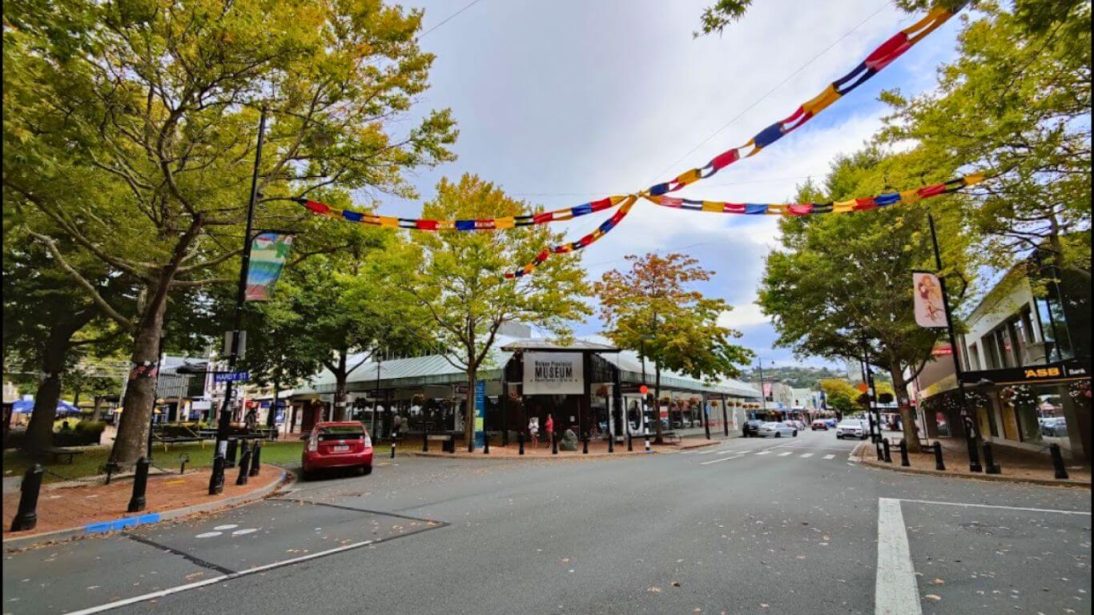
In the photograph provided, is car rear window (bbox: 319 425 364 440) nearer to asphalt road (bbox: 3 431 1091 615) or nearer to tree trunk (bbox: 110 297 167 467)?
tree trunk (bbox: 110 297 167 467)

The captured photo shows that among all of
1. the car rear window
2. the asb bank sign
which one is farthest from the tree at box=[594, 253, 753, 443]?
the car rear window

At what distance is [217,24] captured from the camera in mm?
9914

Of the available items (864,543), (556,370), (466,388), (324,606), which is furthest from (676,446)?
(324,606)

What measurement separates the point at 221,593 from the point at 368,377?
31.7m

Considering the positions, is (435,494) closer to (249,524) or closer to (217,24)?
(249,524)

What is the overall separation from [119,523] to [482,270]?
51.8ft

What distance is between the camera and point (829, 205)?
32.5 ft

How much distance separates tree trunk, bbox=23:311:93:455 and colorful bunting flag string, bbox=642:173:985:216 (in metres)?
21.8

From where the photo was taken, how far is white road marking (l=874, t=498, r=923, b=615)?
5.38 metres

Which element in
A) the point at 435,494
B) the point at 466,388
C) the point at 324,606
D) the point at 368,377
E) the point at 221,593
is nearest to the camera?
the point at 324,606

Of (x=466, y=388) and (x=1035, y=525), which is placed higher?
(x=466, y=388)

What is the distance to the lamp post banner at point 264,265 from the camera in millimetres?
12938

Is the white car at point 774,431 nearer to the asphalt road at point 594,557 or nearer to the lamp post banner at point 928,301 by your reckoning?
the lamp post banner at point 928,301

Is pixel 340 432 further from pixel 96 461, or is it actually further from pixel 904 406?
pixel 904 406
